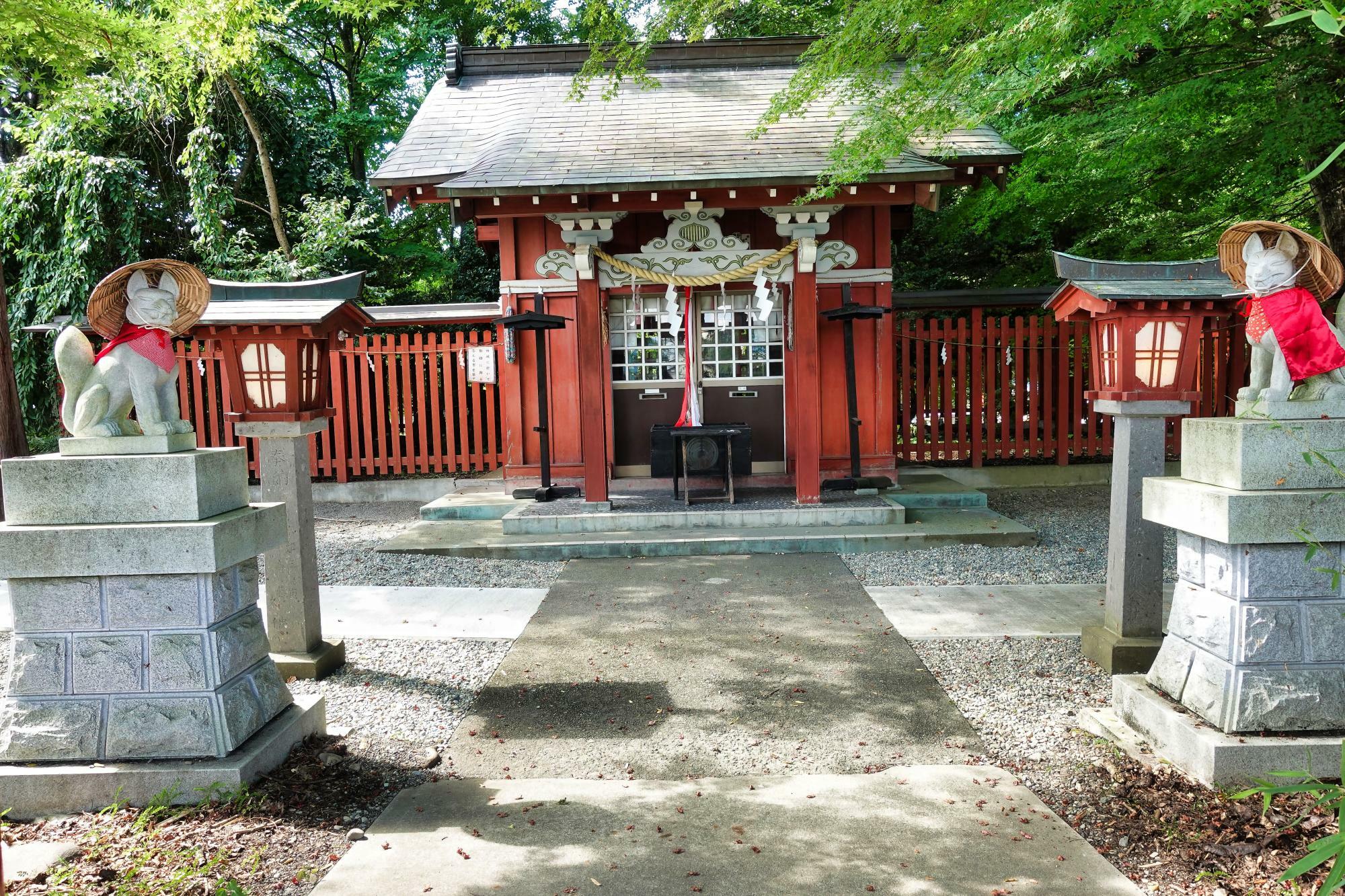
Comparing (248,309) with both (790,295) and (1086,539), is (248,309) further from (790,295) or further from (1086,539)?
(1086,539)

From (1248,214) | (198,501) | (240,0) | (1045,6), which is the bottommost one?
(198,501)

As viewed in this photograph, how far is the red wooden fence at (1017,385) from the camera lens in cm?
1084

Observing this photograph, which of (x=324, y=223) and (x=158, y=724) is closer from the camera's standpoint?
(x=158, y=724)

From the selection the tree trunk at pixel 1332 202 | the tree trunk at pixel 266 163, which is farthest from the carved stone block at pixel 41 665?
the tree trunk at pixel 266 163

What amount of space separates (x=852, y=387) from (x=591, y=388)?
111 inches

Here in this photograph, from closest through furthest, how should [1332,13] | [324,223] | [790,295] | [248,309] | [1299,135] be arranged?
[1332,13] < [248,309] < [1299,135] < [790,295] < [324,223]

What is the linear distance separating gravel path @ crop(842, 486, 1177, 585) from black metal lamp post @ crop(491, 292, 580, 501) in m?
3.36

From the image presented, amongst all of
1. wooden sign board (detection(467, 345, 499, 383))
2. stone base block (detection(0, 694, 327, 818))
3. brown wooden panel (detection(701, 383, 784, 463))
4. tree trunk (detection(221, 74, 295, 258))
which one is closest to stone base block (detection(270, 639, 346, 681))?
stone base block (detection(0, 694, 327, 818))

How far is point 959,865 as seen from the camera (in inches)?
111

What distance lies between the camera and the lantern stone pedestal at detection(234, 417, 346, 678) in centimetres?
475

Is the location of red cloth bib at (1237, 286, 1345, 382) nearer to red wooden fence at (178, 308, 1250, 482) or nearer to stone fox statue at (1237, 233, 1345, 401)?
stone fox statue at (1237, 233, 1345, 401)

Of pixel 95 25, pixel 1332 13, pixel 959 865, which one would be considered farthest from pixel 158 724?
pixel 95 25

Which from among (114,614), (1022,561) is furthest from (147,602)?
(1022,561)

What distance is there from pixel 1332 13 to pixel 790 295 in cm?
845
